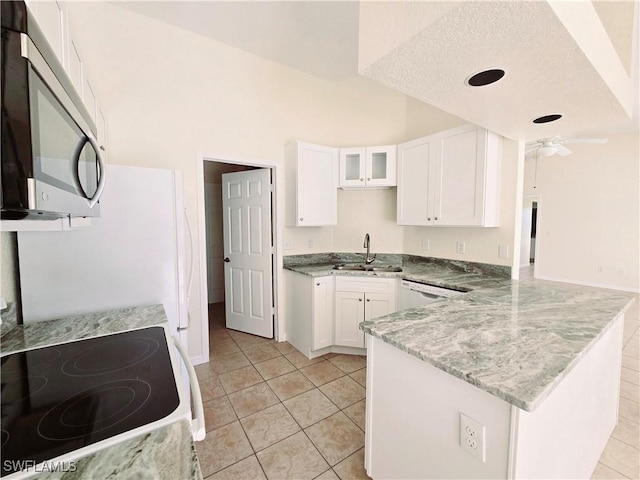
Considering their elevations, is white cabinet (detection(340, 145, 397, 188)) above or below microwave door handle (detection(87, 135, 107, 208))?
above

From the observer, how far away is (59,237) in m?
1.54

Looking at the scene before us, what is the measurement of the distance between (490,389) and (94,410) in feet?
3.87

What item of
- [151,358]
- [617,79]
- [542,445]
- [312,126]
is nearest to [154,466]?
[151,358]

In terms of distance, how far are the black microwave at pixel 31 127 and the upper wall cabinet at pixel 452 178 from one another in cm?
264

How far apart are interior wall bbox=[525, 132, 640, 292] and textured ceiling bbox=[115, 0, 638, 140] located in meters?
4.92

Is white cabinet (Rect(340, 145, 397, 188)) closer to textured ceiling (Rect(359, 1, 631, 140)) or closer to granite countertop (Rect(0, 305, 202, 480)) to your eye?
textured ceiling (Rect(359, 1, 631, 140))

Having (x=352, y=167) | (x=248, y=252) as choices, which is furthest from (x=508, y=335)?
(x=248, y=252)

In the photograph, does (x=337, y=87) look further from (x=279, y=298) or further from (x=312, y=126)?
(x=279, y=298)

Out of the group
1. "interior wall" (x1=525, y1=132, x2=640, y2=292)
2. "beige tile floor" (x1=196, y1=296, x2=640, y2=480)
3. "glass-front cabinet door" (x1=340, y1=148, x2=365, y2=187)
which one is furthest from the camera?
"interior wall" (x1=525, y1=132, x2=640, y2=292)

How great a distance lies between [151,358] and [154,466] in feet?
1.93

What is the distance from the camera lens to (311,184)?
123 inches

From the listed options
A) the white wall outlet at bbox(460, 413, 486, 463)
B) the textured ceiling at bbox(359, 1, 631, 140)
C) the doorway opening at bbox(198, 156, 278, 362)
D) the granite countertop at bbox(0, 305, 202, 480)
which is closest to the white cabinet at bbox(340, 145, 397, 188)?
the doorway opening at bbox(198, 156, 278, 362)

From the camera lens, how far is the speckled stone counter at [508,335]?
0.92m

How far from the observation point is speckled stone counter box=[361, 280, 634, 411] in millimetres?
925
